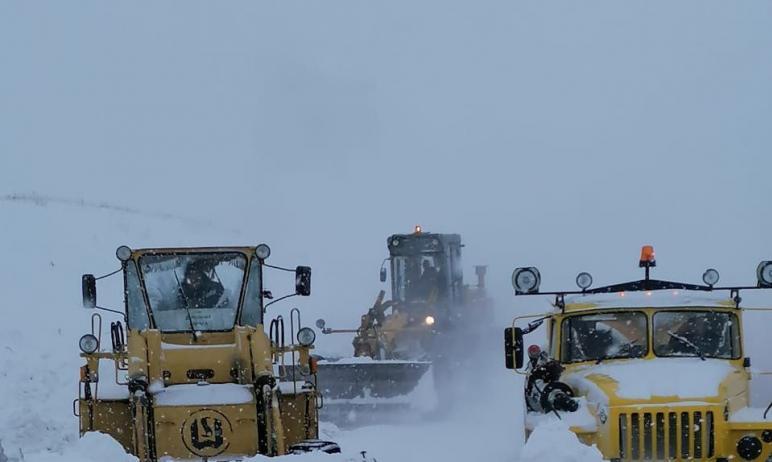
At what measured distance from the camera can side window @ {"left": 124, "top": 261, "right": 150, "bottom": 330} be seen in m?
12.4

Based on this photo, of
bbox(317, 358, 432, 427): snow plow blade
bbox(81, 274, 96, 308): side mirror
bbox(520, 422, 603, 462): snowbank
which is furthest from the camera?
bbox(317, 358, 432, 427): snow plow blade

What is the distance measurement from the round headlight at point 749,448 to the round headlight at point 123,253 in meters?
5.81

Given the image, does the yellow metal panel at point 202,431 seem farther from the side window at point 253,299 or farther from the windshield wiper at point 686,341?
the windshield wiper at point 686,341

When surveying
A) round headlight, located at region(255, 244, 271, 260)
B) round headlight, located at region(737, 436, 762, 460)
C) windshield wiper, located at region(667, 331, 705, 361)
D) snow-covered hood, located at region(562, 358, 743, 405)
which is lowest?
round headlight, located at region(737, 436, 762, 460)

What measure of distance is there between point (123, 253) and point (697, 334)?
5342 mm

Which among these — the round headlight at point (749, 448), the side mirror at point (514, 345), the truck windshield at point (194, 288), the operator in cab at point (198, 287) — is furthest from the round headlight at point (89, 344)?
the round headlight at point (749, 448)

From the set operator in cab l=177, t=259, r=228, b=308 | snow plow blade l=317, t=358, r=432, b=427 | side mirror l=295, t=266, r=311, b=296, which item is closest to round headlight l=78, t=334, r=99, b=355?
operator in cab l=177, t=259, r=228, b=308

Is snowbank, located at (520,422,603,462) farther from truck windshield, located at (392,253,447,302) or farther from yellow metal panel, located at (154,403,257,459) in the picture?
truck windshield, located at (392,253,447,302)

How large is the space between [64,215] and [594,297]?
23.6 metres

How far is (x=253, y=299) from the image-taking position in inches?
496

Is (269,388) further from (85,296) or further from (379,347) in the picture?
(379,347)

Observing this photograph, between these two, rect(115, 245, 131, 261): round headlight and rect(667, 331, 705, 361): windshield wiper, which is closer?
rect(667, 331, 705, 361): windshield wiper

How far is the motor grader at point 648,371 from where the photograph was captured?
32.5 ft

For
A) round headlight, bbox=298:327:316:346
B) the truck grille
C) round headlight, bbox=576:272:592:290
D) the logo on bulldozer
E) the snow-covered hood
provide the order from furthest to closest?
1. round headlight, bbox=298:327:316:346
2. round headlight, bbox=576:272:592:290
3. the logo on bulldozer
4. the snow-covered hood
5. the truck grille
